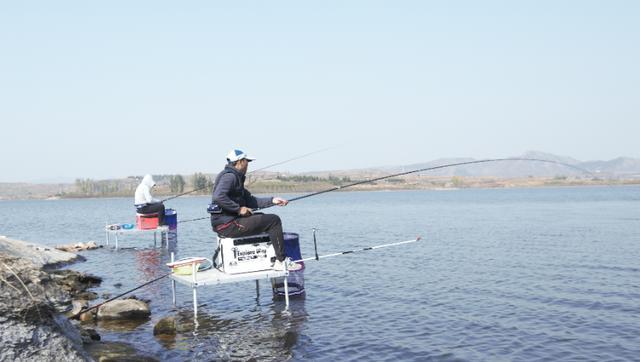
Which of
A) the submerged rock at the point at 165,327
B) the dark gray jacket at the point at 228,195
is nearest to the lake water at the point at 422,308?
the submerged rock at the point at 165,327

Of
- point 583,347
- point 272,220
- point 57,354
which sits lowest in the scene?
point 583,347

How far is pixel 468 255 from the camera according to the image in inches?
1016

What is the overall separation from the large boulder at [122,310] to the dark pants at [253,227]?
10.0ft

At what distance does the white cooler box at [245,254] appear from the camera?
13.0 meters

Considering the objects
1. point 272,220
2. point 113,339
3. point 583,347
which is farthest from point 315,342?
point 583,347

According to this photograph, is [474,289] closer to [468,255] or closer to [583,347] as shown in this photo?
[583,347]

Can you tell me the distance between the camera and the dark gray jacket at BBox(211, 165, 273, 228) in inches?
482

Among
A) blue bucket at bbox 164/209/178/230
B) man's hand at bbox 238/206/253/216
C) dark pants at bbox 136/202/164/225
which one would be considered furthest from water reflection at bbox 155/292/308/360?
blue bucket at bbox 164/209/178/230

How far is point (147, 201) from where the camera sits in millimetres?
27188

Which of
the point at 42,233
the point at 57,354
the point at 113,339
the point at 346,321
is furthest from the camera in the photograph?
the point at 42,233

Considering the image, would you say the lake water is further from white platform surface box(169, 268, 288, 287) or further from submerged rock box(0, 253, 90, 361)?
submerged rock box(0, 253, 90, 361)

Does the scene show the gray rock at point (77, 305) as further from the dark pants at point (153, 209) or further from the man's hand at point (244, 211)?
the dark pants at point (153, 209)

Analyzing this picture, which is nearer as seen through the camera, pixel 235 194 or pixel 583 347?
pixel 583 347

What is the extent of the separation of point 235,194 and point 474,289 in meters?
8.29
